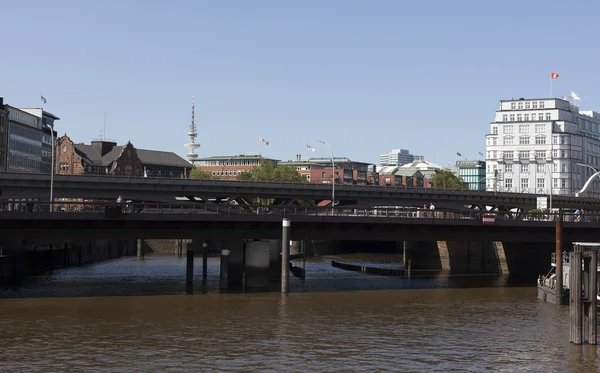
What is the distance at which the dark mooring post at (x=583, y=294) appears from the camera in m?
46.1

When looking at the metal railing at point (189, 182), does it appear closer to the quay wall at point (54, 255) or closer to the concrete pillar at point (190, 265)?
the quay wall at point (54, 255)

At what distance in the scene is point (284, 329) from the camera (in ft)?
175

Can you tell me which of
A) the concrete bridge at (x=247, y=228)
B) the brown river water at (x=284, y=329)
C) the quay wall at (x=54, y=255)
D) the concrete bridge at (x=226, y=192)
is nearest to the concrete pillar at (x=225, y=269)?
the concrete bridge at (x=247, y=228)

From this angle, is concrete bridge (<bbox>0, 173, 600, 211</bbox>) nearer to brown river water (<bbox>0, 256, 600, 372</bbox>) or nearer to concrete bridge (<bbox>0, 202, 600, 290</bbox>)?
concrete bridge (<bbox>0, 202, 600, 290</bbox>)

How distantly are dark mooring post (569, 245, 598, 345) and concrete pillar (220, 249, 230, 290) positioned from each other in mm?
35054

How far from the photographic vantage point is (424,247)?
111375 millimetres

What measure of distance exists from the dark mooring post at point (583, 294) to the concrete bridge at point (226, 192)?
5942 centimetres

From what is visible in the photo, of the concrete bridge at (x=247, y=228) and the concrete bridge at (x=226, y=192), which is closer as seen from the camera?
the concrete bridge at (x=247, y=228)

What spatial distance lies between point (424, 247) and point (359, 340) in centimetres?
6282

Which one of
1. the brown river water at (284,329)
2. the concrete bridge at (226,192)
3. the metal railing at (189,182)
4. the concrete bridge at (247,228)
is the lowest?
the brown river water at (284,329)

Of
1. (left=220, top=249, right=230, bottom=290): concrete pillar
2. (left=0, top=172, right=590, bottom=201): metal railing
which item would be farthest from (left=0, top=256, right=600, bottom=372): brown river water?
(left=0, top=172, right=590, bottom=201): metal railing

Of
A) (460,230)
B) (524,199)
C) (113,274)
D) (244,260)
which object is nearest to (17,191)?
(113,274)

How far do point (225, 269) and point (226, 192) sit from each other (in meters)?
50.7

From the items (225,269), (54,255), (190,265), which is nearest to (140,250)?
(54,255)
